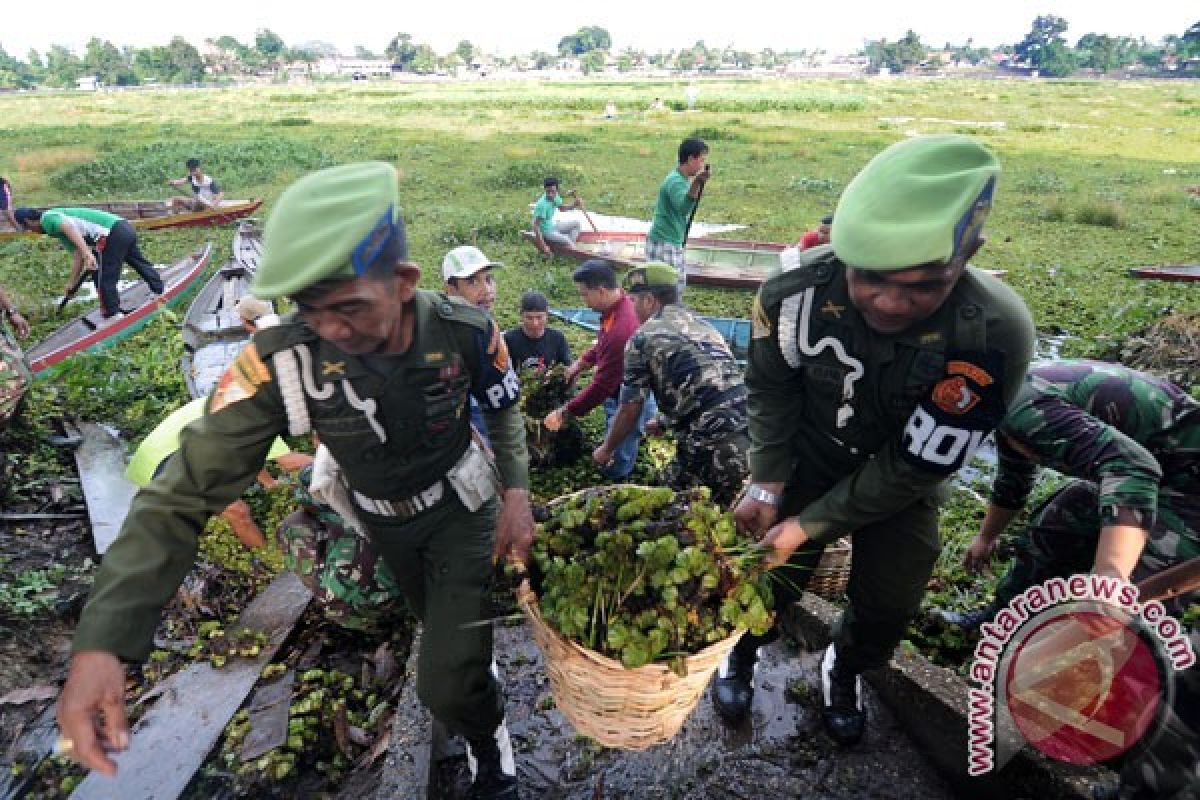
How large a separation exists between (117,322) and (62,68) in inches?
4018

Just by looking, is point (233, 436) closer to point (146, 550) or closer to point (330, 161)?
point (146, 550)

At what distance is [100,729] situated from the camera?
1673 mm

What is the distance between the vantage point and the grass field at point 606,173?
27.5 feet

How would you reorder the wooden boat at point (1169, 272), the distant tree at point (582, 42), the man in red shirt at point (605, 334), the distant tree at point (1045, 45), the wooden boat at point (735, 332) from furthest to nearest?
the distant tree at point (582, 42) → the distant tree at point (1045, 45) → the wooden boat at point (1169, 272) → the wooden boat at point (735, 332) → the man in red shirt at point (605, 334)

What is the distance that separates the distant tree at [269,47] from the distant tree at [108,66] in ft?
59.2

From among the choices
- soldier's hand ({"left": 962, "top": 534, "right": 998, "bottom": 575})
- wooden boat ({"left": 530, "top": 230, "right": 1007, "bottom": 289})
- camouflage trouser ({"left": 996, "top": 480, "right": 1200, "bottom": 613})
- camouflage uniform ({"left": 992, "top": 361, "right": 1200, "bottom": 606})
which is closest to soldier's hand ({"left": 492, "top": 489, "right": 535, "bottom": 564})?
camouflage uniform ({"left": 992, "top": 361, "right": 1200, "bottom": 606})

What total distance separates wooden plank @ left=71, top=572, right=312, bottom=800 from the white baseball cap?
8.50 ft

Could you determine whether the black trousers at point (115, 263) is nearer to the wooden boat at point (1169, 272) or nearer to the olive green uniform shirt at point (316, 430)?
the olive green uniform shirt at point (316, 430)

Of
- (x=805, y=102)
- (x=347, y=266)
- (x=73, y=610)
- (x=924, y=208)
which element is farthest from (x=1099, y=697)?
(x=805, y=102)

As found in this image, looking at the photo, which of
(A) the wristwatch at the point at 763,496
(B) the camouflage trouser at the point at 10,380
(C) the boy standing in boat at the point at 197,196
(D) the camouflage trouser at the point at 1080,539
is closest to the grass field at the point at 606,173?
(B) the camouflage trouser at the point at 10,380

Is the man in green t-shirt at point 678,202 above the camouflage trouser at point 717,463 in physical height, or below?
above

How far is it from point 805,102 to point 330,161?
3203cm

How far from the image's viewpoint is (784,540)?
2299 mm

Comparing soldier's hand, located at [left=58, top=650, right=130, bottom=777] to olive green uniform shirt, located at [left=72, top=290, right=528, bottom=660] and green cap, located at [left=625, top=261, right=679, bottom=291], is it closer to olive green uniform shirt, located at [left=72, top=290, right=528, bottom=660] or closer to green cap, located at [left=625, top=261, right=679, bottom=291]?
olive green uniform shirt, located at [left=72, top=290, right=528, bottom=660]
